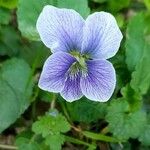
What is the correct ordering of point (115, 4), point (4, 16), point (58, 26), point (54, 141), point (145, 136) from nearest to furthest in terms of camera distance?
point (58, 26) < point (54, 141) < point (145, 136) < point (4, 16) < point (115, 4)

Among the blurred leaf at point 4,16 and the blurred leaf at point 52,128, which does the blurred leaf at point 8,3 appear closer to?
the blurred leaf at point 4,16

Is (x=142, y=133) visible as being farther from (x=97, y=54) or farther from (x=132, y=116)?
(x=97, y=54)

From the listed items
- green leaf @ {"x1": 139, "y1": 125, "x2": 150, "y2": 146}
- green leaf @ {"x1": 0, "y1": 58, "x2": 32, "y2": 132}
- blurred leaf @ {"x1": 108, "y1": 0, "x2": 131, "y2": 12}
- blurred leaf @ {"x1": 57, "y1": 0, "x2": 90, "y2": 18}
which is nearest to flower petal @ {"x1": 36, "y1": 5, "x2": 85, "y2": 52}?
blurred leaf @ {"x1": 57, "y1": 0, "x2": 90, "y2": 18}

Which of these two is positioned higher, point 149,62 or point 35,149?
point 149,62

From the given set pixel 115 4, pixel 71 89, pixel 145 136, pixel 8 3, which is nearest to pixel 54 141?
pixel 71 89

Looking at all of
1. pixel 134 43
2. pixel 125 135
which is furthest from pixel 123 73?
pixel 125 135

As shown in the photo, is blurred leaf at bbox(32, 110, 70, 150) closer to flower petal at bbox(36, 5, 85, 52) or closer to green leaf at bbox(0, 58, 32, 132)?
green leaf at bbox(0, 58, 32, 132)

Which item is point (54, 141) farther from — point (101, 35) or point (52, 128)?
point (101, 35)
